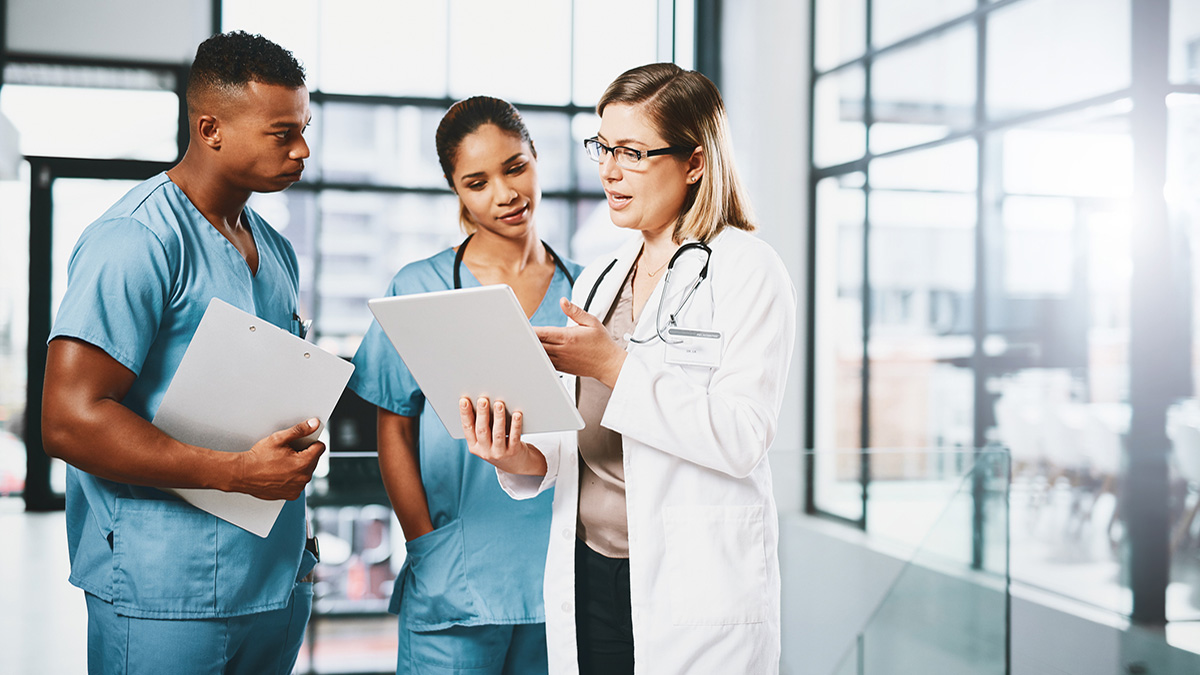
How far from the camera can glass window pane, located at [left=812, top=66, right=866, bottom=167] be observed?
4.79m

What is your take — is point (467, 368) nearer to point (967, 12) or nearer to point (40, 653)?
point (40, 653)

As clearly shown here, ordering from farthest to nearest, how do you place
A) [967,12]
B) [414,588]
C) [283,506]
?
[967,12] → [414,588] → [283,506]

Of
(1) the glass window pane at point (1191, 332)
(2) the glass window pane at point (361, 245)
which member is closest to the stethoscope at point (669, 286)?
(1) the glass window pane at point (1191, 332)

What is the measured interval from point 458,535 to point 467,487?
0.28 ft

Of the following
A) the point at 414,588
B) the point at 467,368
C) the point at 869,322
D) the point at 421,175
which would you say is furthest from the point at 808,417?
the point at 467,368

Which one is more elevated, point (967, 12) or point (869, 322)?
point (967, 12)

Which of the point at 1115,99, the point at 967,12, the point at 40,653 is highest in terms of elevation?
the point at 967,12

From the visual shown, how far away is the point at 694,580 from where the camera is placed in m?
1.11

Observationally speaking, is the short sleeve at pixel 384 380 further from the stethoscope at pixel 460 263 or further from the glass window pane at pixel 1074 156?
the glass window pane at pixel 1074 156

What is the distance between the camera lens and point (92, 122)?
16.6ft

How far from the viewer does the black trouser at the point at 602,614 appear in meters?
1.21

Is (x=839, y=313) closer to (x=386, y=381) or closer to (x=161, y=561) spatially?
(x=386, y=381)

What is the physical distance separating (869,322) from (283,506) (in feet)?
12.7

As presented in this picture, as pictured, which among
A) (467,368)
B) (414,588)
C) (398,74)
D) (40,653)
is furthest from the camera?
(398,74)
